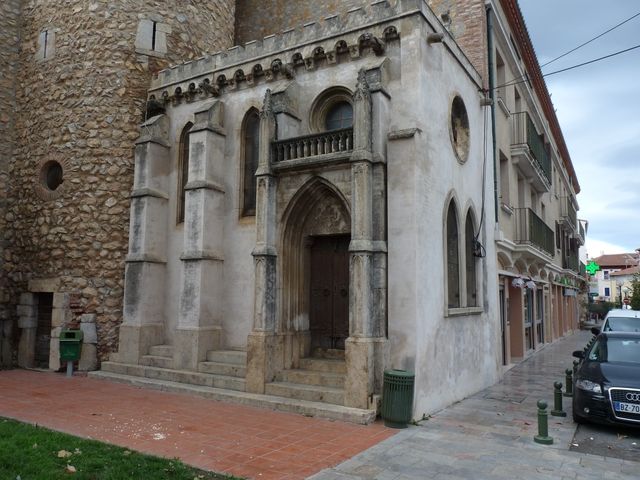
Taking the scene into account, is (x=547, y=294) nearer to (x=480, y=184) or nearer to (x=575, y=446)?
(x=480, y=184)

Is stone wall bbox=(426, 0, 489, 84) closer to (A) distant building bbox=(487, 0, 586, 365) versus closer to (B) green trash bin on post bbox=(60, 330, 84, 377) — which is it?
(A) distant building bbox=(487, 0, 586, 365)

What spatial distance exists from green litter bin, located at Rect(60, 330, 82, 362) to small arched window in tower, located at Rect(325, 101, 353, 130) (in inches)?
314

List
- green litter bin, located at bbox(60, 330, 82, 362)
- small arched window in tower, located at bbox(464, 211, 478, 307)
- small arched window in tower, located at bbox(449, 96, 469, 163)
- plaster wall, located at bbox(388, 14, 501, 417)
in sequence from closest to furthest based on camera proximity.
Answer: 1. plaster wall, located at bbox(388, 14, 501, 417)
2. small arched window in tower, located at bbox(449, 96, 469, 163)
3. small arched window in tower, located at bbox(464, 211, 478, 307)
4. green litter bin, located at bbox(60, 330, 82, 362)

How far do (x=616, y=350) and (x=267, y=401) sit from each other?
6.34 meters

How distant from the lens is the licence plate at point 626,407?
7.86 metres

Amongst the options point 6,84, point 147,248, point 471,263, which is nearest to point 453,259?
point 471,263

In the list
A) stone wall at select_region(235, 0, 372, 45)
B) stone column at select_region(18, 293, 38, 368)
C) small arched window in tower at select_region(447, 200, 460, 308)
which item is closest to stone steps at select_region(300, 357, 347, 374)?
small arched window in tower at select_region(447, 200, 460, 308)

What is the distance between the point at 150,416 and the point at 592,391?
283 inches

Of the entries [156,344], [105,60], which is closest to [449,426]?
[156,344]

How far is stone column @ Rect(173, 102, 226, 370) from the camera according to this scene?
11.6 m

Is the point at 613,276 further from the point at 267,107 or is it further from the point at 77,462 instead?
the point at 77,462

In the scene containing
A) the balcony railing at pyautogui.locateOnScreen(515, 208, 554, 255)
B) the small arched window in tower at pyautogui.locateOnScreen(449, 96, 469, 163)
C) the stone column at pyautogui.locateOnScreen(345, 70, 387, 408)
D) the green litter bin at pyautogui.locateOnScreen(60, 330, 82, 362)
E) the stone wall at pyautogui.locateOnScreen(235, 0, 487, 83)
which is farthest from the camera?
the balcony railing at pyautogui.locateOnScreen(515, 208, 554, 255)

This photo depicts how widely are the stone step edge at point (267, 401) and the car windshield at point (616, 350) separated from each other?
427 cm

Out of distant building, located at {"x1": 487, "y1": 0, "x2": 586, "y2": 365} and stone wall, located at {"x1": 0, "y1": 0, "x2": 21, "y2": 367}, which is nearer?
stone wall, located at {"x1": 0, "y1": 0, "x2": 21, "y2": 367}
